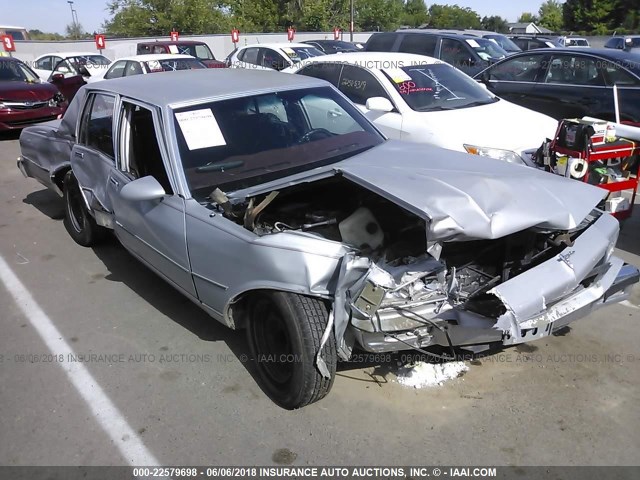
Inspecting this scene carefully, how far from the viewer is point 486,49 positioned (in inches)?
497

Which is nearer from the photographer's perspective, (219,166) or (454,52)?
(219,166)

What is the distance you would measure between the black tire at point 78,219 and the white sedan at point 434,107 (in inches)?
129

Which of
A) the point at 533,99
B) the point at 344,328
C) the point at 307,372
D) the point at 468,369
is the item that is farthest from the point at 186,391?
the point at 533,99

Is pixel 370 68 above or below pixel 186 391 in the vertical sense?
above

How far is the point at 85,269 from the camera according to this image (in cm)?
498

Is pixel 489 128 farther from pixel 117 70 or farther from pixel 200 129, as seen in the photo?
pixel 117 70

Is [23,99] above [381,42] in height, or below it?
below

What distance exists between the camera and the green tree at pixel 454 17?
7212cm

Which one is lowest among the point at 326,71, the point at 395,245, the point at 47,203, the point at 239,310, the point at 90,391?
the point at 47,203

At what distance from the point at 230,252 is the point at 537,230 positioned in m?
1.70

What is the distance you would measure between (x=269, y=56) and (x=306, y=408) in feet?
39.6

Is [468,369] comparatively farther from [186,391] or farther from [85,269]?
[85,269]

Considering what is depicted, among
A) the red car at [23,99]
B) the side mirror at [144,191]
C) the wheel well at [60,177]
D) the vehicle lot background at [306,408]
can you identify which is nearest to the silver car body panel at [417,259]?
the side mirror at [144,191]

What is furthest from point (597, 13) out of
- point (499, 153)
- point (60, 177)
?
point (60, 177)
